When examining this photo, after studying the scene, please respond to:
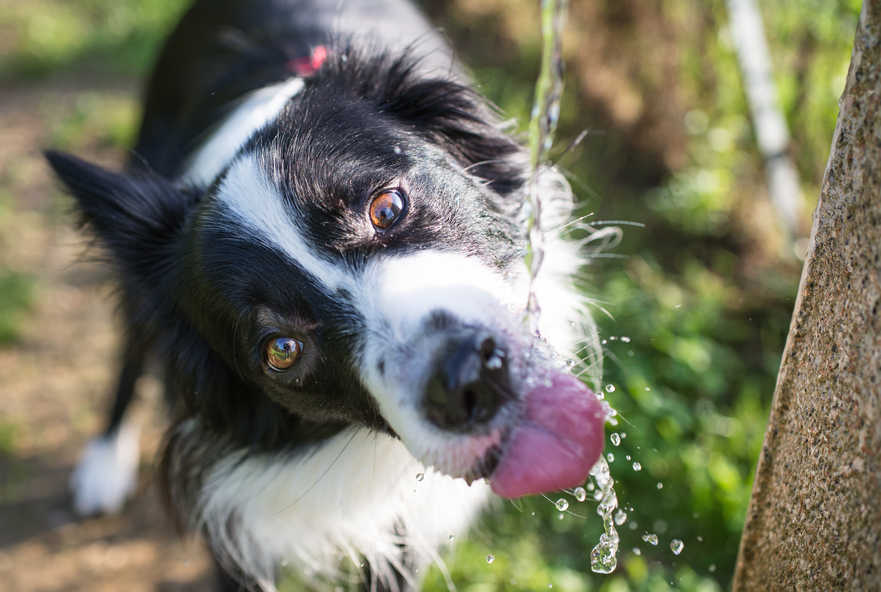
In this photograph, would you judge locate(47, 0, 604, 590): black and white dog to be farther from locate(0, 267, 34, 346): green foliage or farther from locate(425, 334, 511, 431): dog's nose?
locate(0, 267, 34, 346): green foliage

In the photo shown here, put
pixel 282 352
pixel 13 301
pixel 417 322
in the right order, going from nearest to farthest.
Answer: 1. pixel 417 322
2. pixel 282 352
3. pixel 13 301

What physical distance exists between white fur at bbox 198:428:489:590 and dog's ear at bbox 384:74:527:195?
0.83 meters

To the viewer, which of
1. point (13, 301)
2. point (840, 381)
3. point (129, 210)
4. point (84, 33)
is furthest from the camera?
point (84, 33)

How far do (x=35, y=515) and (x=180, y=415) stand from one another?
1502 mm

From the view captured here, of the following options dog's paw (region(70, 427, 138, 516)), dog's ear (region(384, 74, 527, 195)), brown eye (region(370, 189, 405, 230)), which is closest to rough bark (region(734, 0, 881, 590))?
brown eye (region(370, 189, 405, 230))

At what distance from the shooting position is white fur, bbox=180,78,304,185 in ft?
7.67

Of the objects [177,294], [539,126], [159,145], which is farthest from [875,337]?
[159,145]

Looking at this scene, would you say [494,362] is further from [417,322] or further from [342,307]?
[342,307]

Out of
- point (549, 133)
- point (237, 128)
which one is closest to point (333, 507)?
point (237, 128)

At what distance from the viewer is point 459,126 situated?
233 centimetres

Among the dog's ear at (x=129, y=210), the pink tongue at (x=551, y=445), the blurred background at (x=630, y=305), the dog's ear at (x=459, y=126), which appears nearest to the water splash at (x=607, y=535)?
the pink tongue at (x=551, y=445)

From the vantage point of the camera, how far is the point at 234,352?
6.94 ft

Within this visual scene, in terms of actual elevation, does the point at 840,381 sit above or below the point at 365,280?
above

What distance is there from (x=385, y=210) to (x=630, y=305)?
184 cm
